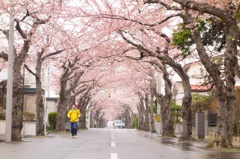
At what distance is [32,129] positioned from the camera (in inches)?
1081

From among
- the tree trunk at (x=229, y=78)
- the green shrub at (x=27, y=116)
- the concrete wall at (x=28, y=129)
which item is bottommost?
the concrete wall at (x=28, y=129)

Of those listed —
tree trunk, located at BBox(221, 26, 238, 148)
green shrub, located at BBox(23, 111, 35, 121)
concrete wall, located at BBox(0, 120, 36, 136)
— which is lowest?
concrete wall, located at BBox(0, 120, 36, 136)

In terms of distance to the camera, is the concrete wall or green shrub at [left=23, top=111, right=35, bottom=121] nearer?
the concrete wall

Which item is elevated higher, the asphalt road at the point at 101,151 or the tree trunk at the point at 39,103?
the tree trunk at the point at 39,103

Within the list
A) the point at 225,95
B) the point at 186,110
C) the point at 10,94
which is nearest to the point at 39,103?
the point at 10,94

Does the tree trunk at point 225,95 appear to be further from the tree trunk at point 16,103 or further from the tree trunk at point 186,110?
the tree trunk at point 16,103

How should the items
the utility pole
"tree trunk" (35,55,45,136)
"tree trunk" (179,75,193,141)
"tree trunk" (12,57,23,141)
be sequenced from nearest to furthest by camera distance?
1. the utility pole
2. "tree trunk" (12,57,23,141)
3. "tree trunk" (179,75,193,141)
4. "tree trunk" (35,55,45,136)

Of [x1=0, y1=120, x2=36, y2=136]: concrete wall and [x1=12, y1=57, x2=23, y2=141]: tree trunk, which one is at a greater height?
[x1=12, y1=57, x2=23, y2=141]: tree trunk

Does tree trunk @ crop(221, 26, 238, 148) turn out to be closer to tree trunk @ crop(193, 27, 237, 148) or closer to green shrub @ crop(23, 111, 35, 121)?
tree trunk @ crop(193, 27, 237, 148)

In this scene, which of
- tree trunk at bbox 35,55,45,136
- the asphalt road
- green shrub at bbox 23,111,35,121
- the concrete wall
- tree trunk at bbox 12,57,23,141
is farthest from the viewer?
green shrub at bbox 23,111,35,121

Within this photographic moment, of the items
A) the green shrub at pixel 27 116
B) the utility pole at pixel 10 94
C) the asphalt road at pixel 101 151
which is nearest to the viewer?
the asphalt road at pixel 101 151

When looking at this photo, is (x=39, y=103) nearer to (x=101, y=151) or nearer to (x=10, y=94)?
(x=10, y=94)

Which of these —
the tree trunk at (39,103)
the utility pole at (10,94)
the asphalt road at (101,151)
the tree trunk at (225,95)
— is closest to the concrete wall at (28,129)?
the tree trunk at (39,103)

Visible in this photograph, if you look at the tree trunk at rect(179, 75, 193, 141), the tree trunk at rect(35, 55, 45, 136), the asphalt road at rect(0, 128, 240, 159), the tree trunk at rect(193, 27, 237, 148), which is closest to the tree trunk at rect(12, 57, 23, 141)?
the asphalt road at rect(0, 128, 240, 159)
